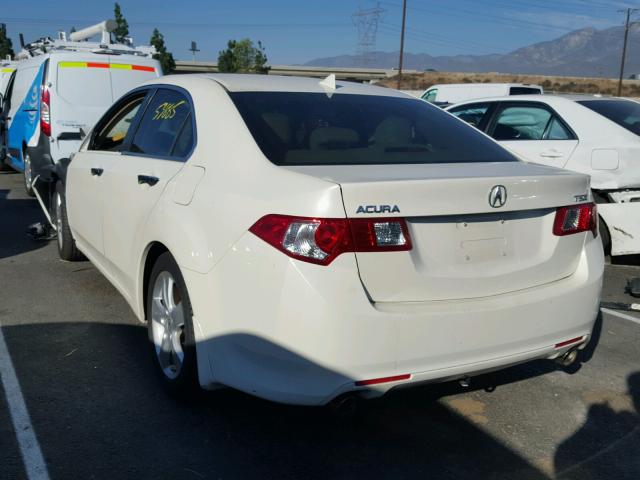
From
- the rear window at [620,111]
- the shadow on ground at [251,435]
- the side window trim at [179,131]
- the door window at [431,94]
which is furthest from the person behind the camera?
the door window at [431,94]

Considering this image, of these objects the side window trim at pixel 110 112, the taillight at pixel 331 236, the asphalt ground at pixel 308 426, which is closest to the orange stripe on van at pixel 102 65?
the side window trim at pixel 110 112

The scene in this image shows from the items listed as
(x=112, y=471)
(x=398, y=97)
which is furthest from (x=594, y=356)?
(x=112, y=471)

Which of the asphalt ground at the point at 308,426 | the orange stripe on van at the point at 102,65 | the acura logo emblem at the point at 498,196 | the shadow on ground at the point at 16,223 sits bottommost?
the shadow on ground at the point at 16,223

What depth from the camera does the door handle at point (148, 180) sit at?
12.0 feet

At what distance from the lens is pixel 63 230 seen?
242 inches

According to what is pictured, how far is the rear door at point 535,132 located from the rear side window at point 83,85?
5369 mm

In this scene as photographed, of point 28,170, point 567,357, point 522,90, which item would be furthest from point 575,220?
point 522,90

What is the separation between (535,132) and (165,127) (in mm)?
4772

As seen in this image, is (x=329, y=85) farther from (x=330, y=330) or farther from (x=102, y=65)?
(x=102, y=65)

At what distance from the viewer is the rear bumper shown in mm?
2621

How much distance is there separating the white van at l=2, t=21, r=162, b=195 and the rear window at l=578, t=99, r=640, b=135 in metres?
6.28

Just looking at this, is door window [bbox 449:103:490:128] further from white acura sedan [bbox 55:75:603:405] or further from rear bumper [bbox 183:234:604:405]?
rear bumper [bbox 183:234:604:405]

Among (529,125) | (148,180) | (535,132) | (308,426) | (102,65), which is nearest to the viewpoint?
(308,426)

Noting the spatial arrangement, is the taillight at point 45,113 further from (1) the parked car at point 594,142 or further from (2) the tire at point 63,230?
(1) the parked car at point 594,142
